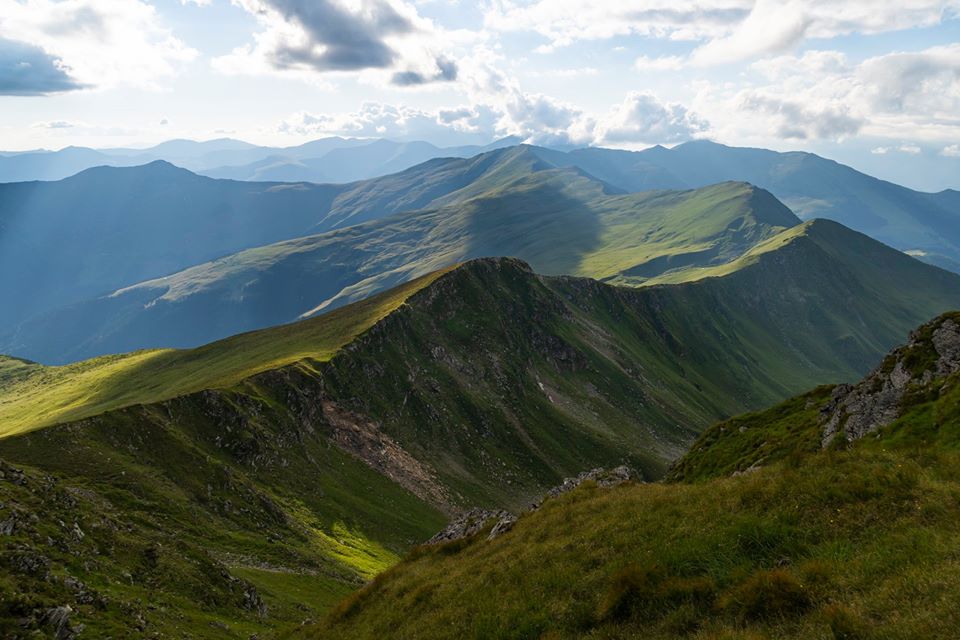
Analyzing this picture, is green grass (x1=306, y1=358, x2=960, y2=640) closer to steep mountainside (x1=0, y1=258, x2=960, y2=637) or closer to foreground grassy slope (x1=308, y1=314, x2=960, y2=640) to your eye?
foreground grassy slope (x1=308, y1=314, x2=960, y2=640)

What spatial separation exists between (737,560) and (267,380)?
104208mm

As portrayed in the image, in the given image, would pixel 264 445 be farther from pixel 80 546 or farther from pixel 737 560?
pixel 737 560

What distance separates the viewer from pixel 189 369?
13462 centimetres

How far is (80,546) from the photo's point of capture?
132 feet

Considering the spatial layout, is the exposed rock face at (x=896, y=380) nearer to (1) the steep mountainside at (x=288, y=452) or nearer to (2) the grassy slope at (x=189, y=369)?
(1) the steep mountainside at (x=288, y=452)

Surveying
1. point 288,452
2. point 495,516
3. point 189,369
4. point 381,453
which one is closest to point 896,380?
point 495,516

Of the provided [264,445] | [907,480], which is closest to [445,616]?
[907,480]

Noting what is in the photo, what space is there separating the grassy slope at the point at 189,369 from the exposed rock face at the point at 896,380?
97.8m

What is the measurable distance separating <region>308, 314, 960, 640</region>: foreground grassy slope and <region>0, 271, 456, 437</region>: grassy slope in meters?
92.5

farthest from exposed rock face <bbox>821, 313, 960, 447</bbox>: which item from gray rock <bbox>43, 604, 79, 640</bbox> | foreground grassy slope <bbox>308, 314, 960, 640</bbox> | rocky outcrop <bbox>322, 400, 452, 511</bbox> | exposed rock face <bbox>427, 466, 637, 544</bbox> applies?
rocky outcrop <bbox>322, 400, 452, 511</bbox>

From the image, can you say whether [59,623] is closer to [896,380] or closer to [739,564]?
[739,564]

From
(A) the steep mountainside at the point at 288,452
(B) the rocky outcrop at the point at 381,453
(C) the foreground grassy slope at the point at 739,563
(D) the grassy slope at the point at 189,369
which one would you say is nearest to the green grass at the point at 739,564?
(C) the foreground grassy slope at the point at 739,563

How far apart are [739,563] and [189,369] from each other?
13993 cm

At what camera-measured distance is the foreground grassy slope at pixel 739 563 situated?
14531mm
